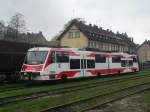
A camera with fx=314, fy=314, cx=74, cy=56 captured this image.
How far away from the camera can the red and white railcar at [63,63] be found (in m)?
21.9

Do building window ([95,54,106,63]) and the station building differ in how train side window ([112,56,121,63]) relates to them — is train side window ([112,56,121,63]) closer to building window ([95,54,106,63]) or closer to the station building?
building window ([95,54,106,63])

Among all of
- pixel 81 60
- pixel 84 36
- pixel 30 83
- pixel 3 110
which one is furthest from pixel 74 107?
pixel 84 36

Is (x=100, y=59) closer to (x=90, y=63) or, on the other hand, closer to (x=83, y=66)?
(x=90, y=63)

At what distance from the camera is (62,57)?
77.6 ft

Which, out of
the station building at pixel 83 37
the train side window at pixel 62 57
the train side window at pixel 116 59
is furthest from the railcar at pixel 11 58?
the station building at pixel 83 37

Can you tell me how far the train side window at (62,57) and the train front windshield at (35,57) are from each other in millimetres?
1149

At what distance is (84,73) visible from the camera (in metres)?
26.7

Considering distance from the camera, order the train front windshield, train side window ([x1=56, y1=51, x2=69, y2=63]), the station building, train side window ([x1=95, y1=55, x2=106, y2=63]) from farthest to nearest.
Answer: the station building < train side window ([x1=95, y1=55, x2=106, y2=63]) < train side window ([x1=56, y1=51, x2=69, y2=63]) < the train front windshield

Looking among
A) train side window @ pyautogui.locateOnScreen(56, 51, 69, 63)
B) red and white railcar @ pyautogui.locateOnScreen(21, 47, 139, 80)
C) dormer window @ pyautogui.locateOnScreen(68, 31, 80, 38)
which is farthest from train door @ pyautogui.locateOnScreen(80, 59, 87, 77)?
dormer window @ pyautogui.locateOnScreen(68, 31, 80, 38)

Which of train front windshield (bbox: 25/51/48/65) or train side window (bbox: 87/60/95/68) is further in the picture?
train side window (bbox: 87/60/95/68)

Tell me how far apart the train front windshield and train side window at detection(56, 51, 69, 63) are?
3.77 ft

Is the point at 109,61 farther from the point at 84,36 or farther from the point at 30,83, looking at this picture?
the point at 84,36

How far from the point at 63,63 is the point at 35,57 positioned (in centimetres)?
226

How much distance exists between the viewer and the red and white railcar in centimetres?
2186
